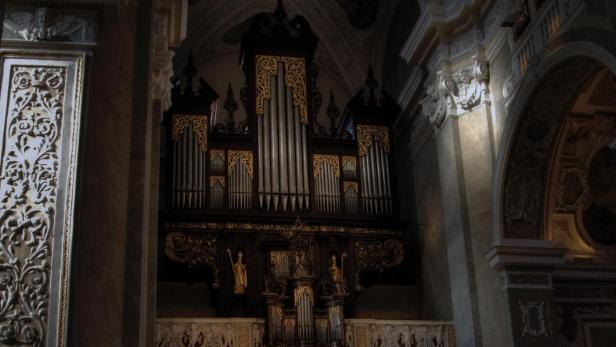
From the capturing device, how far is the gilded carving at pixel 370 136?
1464 cm

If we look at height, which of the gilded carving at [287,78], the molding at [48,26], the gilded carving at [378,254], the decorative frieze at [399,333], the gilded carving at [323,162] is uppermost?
the gilded carving at [287,78]

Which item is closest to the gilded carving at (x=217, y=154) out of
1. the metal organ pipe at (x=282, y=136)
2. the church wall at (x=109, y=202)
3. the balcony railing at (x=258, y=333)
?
the metal organ pipe at (x=282, y=136)

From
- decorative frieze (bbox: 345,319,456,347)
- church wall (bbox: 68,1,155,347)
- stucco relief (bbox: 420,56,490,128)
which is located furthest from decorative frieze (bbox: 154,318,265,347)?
church wall (bbox: 68,1,155,347)

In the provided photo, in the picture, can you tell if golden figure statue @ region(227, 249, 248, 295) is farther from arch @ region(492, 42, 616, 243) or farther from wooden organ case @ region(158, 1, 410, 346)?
arch @ region(492, 42, 616, 243)

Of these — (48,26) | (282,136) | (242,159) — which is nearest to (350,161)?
(282,136)

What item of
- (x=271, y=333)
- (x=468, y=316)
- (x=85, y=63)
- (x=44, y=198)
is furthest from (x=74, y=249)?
(x=468, y=316)

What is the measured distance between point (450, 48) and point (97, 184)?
300 inches

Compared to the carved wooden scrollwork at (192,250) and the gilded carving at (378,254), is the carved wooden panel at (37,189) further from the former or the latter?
the gilded carving at (378,254)

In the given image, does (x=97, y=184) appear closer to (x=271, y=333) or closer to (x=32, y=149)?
(x=32, y=149)

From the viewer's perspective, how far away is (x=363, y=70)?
17.9 metres

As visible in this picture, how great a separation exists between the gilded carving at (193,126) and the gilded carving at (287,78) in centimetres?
104

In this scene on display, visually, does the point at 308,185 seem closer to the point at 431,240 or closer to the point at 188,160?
the point at 188,160

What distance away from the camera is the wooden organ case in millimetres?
12367

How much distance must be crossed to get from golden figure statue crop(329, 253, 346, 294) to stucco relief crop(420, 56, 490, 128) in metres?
2.61
